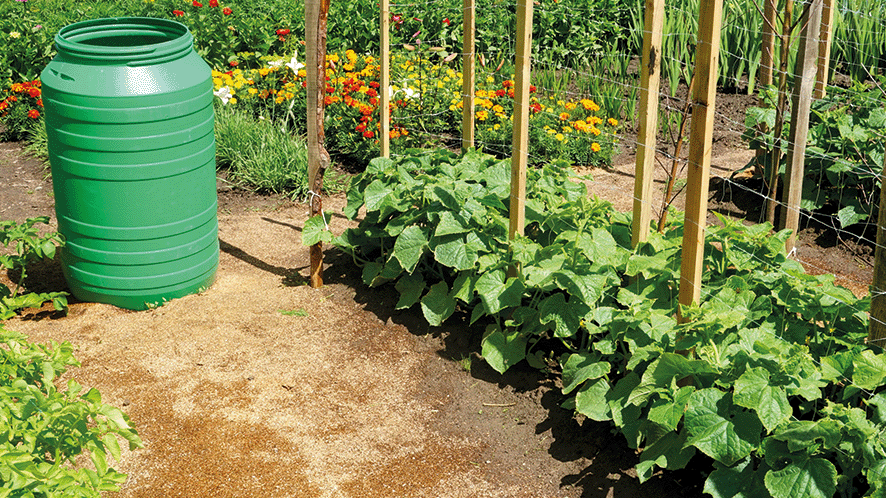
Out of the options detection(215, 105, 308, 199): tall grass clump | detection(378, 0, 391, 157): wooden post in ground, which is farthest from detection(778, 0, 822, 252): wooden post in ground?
detection(215, 105, 308, 199): tall grass clump

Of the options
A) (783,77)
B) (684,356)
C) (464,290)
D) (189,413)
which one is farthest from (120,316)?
(783,77)

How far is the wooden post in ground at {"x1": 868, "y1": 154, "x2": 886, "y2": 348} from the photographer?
8.92ft

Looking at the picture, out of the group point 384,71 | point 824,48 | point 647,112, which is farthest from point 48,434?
point 824,48

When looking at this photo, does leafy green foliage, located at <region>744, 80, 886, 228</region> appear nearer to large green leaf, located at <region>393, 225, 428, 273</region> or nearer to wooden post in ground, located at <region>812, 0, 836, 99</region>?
wooden post in ground, located at <region>812, 0, 836, 99</region>

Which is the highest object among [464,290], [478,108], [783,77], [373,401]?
[783,77]

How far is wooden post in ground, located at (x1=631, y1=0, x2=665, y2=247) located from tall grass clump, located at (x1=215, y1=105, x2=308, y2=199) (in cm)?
277

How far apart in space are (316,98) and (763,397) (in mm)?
2528

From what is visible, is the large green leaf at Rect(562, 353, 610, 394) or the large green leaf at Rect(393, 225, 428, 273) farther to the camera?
the large green leaf at Rect(393, 225, 428, 273)

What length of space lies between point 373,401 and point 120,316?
141cm

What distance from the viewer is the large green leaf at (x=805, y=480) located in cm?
255

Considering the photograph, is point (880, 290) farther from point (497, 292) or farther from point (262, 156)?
point (262, 156)

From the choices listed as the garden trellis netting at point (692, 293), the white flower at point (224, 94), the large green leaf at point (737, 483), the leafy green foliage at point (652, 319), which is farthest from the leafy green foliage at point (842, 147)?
the white flower at point (224, 94)

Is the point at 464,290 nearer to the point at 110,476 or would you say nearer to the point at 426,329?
the point at 426,329

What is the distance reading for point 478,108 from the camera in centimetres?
606
